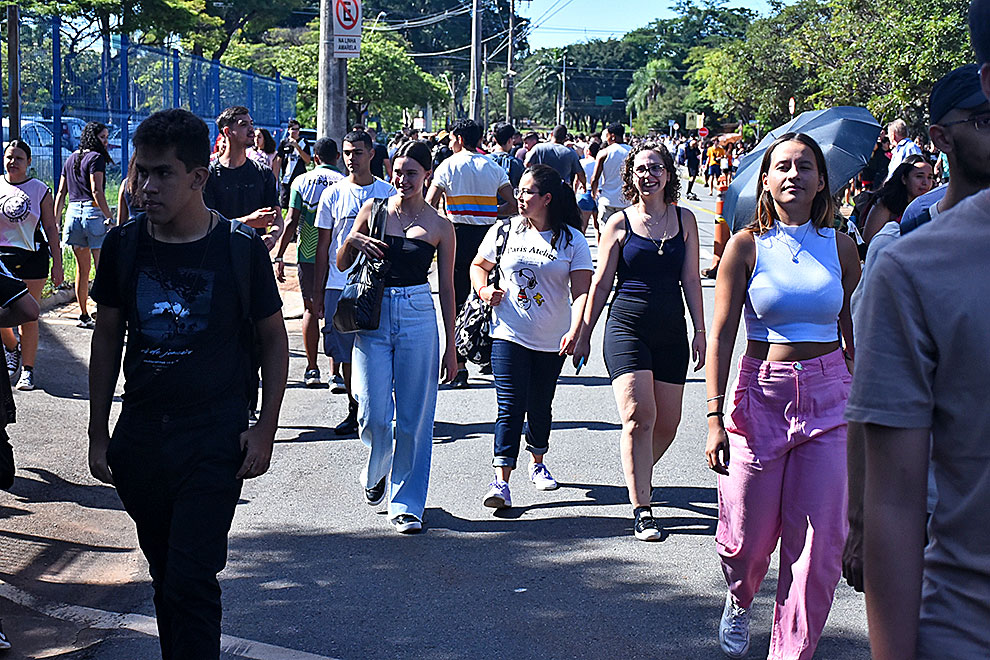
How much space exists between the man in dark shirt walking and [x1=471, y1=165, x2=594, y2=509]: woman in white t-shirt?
2.15 meters

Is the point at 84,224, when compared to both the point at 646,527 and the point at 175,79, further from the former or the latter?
the point at 175,79

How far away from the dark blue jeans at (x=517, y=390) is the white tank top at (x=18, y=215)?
3651 mm

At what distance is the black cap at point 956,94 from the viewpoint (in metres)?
2.77

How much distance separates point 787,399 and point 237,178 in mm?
4928

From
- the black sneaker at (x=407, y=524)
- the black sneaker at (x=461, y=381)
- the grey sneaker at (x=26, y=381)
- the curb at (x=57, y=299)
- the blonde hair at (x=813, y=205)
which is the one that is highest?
the blonde hair at (x=813, y=205)

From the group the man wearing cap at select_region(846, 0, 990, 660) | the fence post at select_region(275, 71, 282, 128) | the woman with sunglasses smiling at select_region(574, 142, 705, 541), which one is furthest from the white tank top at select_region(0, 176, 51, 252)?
the fence post at select_region(275, 71, 282, 128)

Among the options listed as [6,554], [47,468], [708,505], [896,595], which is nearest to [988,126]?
[896,595]

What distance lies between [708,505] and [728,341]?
2.40m

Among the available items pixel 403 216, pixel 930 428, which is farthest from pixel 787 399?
pixel 403 216

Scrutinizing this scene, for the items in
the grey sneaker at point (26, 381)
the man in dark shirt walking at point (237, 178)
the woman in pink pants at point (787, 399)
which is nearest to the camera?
the woman in pink pants at point (787, 399)

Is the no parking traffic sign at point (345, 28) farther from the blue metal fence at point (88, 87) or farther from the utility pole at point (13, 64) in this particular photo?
the utility pole at point (13, 64)

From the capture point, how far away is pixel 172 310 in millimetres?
3754

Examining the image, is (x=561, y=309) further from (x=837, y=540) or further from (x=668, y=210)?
(x=837, y=540)

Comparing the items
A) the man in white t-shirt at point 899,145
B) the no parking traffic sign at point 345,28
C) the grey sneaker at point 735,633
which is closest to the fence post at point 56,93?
the no parking traffic sign at point 345,28
